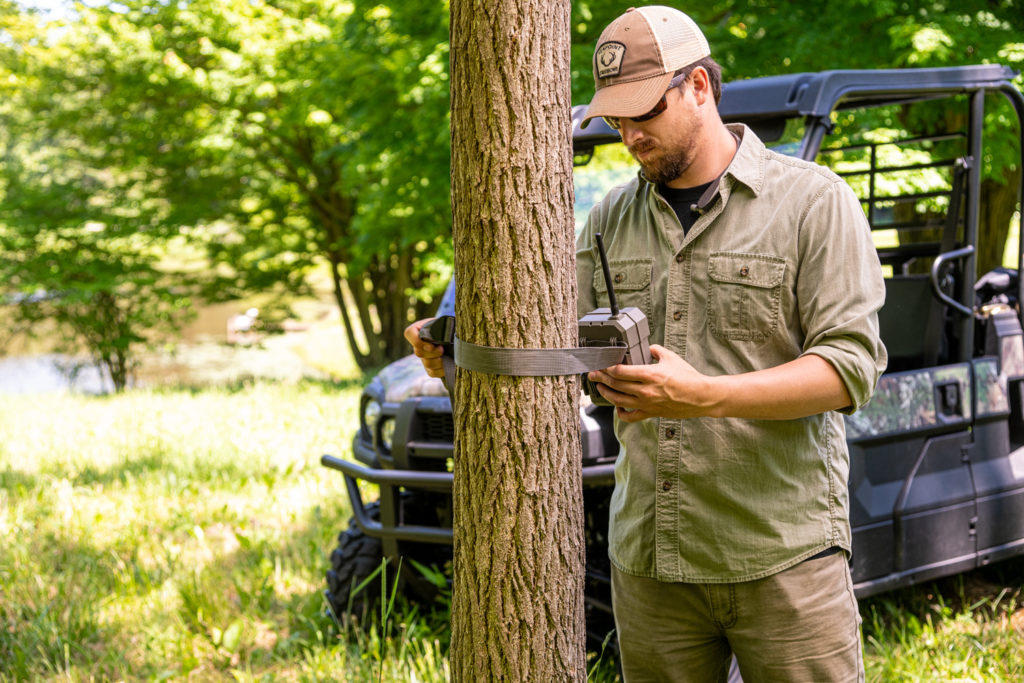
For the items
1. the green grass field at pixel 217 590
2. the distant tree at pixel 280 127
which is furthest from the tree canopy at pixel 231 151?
the green grass field at pixel 217 590

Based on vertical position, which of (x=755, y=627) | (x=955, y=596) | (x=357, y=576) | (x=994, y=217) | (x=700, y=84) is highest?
(x=700, y=84)

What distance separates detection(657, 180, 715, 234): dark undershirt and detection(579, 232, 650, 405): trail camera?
1.17 ft

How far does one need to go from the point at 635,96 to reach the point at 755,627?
1124 mm

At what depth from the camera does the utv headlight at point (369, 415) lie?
3930 mm

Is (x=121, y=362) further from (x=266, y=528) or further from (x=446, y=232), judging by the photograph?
(x=266, y=528)

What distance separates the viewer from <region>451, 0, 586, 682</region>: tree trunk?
1.95 meters

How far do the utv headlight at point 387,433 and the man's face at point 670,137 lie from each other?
2019 millimetres

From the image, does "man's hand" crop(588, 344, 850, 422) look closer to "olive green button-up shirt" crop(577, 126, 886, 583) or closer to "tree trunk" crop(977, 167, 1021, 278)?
"olive green button-up shirt" crop(577, 126, 886, 583)

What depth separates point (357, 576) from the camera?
396cm

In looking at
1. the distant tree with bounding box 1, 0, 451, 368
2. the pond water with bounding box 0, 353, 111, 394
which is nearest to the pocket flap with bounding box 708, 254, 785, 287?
the distant tree with bounding box 1, 0, 451, 368

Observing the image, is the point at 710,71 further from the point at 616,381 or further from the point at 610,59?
the point at 616,381

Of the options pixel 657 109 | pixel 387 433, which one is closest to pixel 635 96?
pixel 657 109

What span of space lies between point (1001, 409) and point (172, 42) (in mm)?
12756

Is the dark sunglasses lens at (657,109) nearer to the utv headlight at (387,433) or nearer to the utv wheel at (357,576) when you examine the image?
the utv headlight at (387,433)
